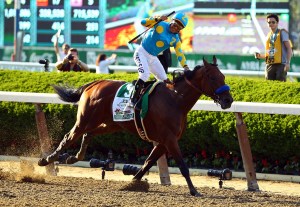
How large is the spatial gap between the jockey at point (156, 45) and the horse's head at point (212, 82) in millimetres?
191

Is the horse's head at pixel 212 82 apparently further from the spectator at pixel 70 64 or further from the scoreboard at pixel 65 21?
the scoreboard at pixel 65 21

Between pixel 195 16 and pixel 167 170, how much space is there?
1190cm

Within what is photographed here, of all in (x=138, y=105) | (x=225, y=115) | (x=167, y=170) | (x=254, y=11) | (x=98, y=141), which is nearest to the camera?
(x=138, y=105)

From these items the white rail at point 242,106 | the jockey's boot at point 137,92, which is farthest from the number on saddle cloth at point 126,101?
the white rail at point 242,106

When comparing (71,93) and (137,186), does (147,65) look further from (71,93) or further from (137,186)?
(137,186)

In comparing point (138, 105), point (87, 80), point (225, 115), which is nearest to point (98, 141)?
point (87, 80)

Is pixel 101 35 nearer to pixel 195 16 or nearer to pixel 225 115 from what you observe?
pixel 195 16

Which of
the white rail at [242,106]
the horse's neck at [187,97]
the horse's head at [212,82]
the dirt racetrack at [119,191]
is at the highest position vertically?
the horse's head at [212,82]

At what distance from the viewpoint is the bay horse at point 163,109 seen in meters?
8.83

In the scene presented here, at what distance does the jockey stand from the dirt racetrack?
2.90 feet

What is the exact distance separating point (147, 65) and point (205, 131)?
1593mm

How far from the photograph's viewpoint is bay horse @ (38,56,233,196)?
883cm

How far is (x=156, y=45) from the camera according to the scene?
9.43 meters

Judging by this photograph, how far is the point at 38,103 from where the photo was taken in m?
10.5
